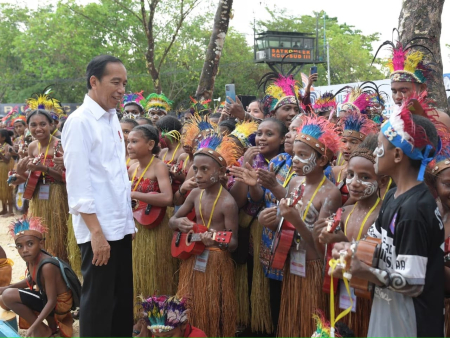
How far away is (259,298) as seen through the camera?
14.1 feet

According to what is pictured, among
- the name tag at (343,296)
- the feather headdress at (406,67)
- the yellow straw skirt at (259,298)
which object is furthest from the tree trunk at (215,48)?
the name tag at (343,296)

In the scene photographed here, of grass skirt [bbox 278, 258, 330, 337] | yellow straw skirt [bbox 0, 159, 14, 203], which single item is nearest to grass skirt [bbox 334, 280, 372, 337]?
grass skirt [bbox 278, 258, 330, 337]

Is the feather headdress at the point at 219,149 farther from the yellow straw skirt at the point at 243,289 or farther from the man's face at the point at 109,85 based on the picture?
the man's face at the point at 109,85

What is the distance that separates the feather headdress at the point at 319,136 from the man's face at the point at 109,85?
1.35 metres

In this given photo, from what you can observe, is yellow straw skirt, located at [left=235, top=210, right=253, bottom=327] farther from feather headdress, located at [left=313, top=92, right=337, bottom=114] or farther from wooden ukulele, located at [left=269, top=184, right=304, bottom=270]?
feather headdress, located at [left=313, top=92, right=337, bottom=114]

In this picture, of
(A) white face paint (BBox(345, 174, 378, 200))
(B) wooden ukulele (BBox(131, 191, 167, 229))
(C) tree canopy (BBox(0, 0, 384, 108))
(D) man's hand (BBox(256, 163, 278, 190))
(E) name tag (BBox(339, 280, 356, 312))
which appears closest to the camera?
(A) white face paint (BBox(345, 174, 378, 200))

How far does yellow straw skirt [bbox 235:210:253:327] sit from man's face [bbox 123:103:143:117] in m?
3.29

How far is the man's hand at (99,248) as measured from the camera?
315 centimetres

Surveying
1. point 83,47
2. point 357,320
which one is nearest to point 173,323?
point 357,320

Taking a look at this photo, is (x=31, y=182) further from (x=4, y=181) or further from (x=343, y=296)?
(x=4, y=181)

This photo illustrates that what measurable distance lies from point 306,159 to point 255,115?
104 inches

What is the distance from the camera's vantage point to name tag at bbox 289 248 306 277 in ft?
12.0

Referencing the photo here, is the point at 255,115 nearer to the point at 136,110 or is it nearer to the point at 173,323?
the point at 136,110

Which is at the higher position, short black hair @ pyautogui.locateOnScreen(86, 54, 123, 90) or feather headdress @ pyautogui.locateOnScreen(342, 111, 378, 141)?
short black hair @ pyautogui.locateOnScreen(86, 54, 123, 90)
